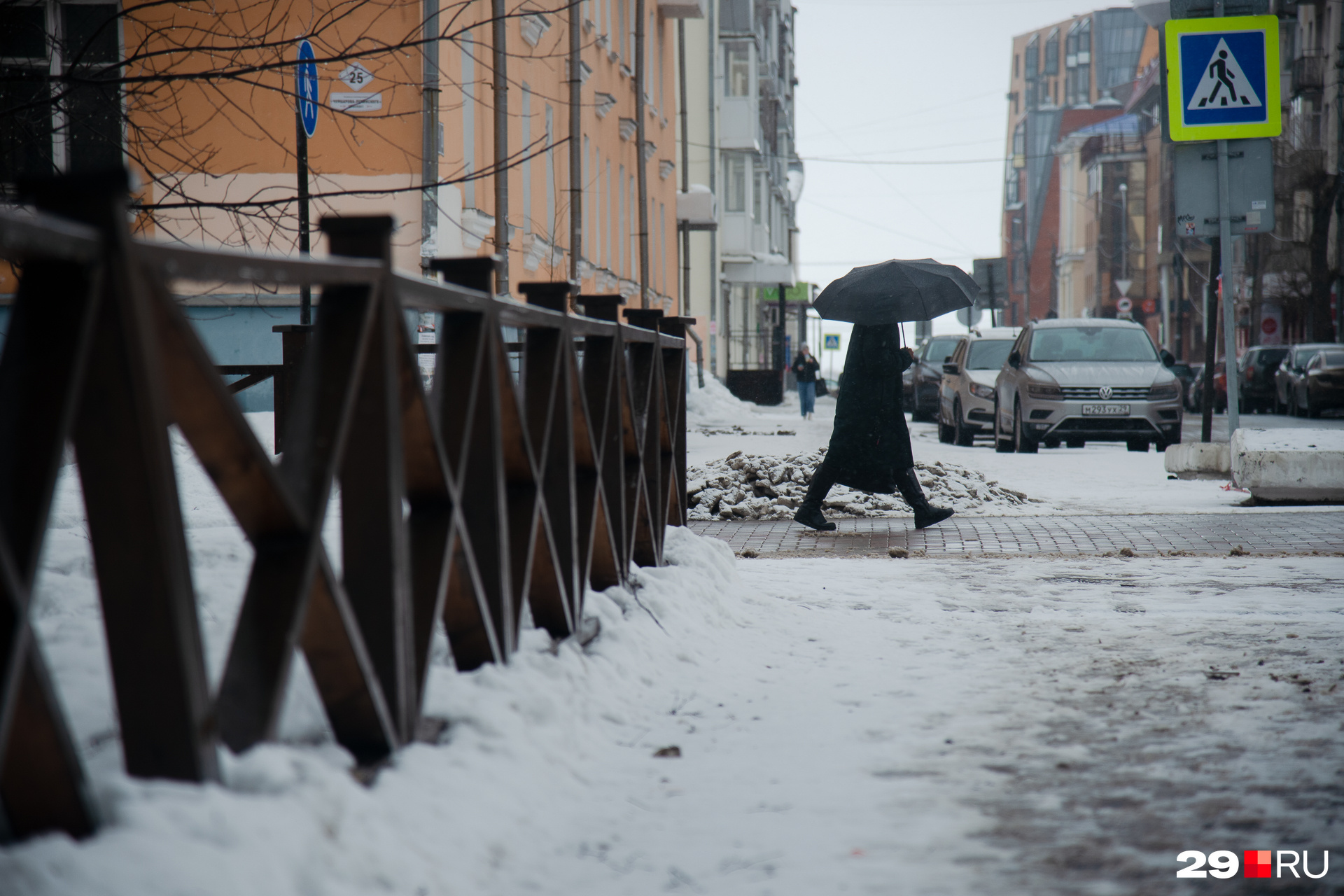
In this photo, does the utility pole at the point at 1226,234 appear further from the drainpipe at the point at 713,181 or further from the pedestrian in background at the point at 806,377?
the drainpipe at the point at 713,181

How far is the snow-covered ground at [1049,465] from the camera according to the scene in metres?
10.8

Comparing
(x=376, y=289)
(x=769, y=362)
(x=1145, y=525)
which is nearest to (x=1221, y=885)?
(x=376, y=289)

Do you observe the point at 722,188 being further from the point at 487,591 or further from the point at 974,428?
the point at 487,591

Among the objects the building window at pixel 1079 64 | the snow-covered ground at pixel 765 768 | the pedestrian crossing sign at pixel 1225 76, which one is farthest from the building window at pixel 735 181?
the building window at pixel 1079 64

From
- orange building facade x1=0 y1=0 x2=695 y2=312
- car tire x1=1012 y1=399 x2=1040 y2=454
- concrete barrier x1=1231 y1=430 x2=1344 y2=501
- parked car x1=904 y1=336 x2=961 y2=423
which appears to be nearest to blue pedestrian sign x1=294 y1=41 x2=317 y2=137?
orange building facade x1=0 y1=0 x2=695 y2=312

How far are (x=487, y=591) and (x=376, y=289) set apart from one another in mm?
1041

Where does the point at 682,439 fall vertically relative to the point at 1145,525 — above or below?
above

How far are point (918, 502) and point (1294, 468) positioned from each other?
3.09m

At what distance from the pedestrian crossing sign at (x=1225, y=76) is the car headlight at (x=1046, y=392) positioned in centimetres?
596

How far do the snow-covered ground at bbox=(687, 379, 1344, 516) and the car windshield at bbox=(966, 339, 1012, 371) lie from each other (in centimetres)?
110

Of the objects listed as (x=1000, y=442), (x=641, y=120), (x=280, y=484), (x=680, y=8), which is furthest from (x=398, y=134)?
(x=680, y=8)

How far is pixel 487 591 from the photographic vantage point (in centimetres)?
355

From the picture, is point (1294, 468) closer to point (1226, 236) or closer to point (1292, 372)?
point (1226, 236)

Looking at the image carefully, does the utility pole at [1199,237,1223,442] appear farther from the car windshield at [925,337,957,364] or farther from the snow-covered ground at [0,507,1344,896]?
the car windshield at [925,337,957,364]
